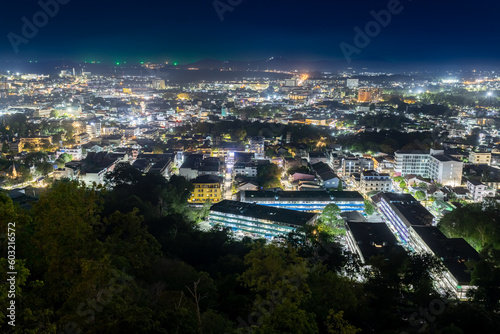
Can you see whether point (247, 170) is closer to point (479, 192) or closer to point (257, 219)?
point (257, 219)

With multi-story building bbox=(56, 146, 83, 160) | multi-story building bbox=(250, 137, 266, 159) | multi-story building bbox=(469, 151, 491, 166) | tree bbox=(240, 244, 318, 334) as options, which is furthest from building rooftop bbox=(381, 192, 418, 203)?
multi-story building bbox=(56, 146, 83, 160)

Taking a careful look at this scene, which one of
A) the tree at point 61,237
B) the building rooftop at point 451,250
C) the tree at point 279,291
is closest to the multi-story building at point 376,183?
the building rooftop at point 451,250

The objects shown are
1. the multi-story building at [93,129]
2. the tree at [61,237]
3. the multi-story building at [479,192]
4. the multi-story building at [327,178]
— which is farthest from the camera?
the multi-story building at [93,129]

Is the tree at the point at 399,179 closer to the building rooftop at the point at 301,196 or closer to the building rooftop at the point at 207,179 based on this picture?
the building rooftop at the point at 301,196

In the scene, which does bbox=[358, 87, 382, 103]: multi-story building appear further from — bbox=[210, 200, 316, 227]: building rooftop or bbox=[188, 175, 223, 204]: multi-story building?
bbox=[210, 200, 316, 227]: building rooftop

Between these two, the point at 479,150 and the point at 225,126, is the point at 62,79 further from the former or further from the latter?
the point at 479,150

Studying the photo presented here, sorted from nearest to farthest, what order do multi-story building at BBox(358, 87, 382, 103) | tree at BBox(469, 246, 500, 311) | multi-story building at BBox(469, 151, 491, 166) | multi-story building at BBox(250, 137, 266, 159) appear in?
tree at BBox(469, 246, 500, 311) < multi-story building at BBox(469, 151, 491, 166) < multi-story building at BBox(250, 137, 266, 159) < multi-story building at BBox(358, 87, 382, 103)

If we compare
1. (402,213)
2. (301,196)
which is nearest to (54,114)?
(301,196)

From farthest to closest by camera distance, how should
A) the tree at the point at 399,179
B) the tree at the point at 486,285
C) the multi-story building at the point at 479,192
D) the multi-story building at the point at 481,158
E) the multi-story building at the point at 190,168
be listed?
1. the multi-story building at the point at 481,158
2. the tree at the point at 399,179
3. the multi-story building at the point at 190,168
4. the multi-story building at the point at 479,192
5. the tree at the point at 486,285
